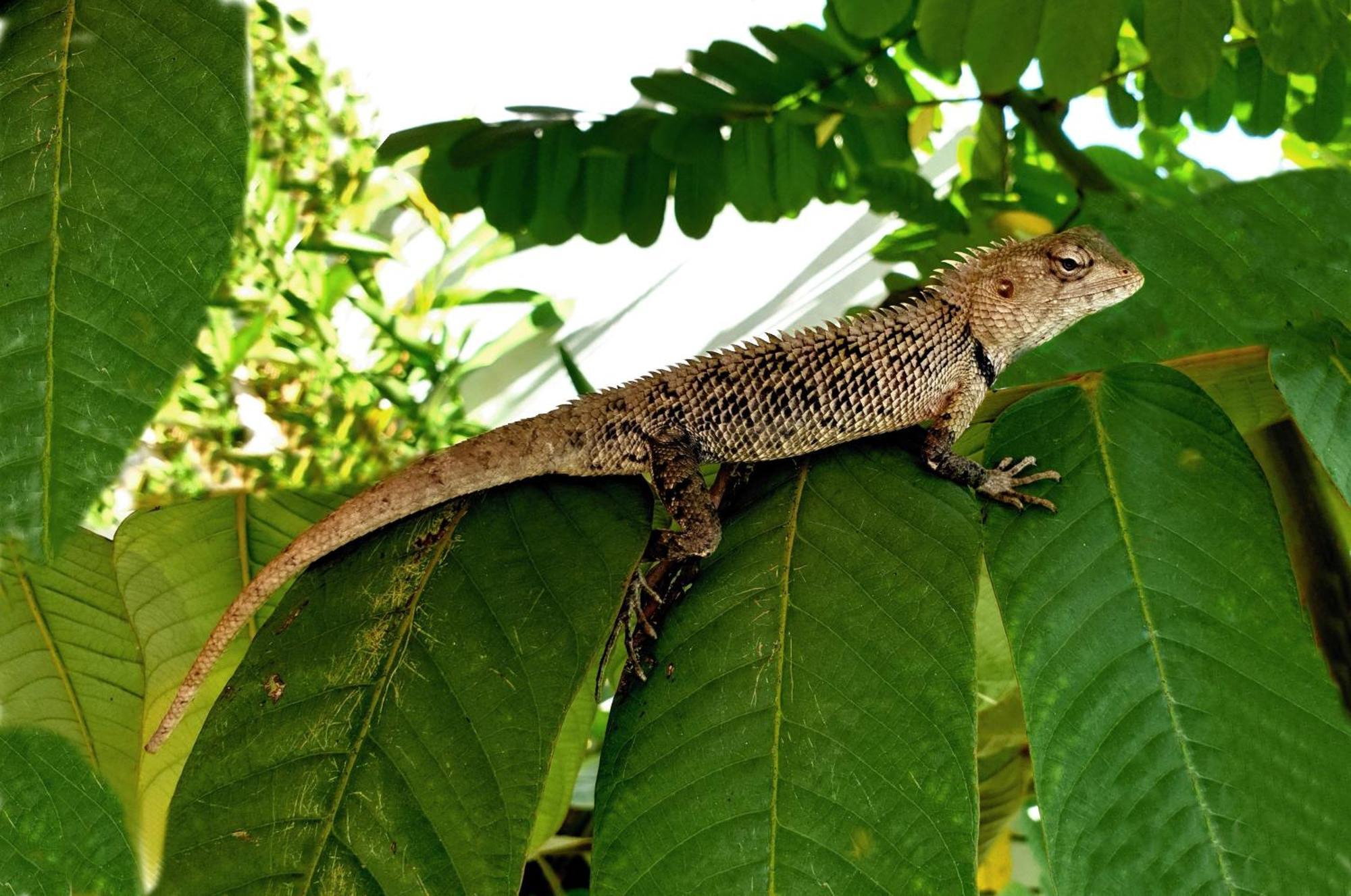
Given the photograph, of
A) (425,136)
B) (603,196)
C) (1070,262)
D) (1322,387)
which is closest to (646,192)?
(603,196)

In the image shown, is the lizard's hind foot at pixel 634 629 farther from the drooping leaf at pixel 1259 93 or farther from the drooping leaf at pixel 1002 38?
the drooping leaf at pixel 1259 93

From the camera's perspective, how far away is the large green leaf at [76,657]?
757 millimetres

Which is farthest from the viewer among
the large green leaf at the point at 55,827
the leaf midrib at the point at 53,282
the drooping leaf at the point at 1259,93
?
the drooping leaf at the point at 1259,93

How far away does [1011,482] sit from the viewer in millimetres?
718

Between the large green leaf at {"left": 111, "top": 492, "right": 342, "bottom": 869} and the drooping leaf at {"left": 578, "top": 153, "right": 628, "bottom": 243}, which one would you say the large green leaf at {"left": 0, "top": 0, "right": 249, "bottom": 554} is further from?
the drooping leaf at {"left": 578, "top": 153, "right": 628, "bottom": 243}

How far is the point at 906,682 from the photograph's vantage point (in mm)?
609

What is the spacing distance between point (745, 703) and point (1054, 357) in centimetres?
52

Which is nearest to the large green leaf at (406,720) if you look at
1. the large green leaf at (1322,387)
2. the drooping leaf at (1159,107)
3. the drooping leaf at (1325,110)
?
the large green leaf at (1322,387)

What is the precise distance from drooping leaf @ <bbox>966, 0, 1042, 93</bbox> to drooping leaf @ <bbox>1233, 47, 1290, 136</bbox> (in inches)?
26.6

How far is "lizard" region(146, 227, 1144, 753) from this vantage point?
2.59 ft

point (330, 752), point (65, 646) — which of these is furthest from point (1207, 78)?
point (65, 646)

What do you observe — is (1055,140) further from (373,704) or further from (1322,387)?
(373,704)

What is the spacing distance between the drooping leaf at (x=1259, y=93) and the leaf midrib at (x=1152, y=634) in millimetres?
946

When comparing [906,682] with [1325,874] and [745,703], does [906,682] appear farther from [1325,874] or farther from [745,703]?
[1325,874]
